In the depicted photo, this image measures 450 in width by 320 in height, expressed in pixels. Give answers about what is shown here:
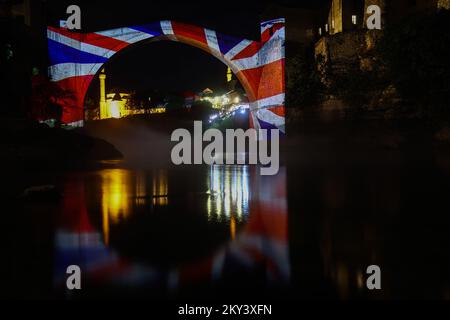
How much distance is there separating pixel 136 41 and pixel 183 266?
22783mm

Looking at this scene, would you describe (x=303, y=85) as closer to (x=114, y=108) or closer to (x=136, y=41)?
(x=136, y=41)

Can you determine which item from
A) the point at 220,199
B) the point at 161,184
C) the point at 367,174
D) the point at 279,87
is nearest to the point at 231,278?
the point at 220,199

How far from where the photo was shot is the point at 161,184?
39.7ft

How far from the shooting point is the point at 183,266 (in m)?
4.90

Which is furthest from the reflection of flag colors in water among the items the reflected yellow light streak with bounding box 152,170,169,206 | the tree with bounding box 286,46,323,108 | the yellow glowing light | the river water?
the yellow glowing light

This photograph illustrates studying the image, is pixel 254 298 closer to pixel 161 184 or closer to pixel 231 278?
pixel 231 278

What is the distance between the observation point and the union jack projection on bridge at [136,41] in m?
25.5

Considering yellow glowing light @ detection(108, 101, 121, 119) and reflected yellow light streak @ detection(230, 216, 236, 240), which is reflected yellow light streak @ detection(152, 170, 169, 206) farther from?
yellow glowing light @ detection(108, 101, 121, 119)

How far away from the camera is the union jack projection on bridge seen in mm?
25469

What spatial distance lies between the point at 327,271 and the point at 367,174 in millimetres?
9097

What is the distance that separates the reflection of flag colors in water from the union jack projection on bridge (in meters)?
19.6

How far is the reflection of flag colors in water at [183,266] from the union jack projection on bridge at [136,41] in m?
19.6

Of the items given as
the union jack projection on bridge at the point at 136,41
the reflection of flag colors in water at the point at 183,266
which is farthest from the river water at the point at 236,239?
the union jack projection on bridge at the point at 136,41

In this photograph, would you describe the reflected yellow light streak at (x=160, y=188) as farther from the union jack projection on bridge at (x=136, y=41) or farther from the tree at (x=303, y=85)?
the tree at (x=303, y=85)
